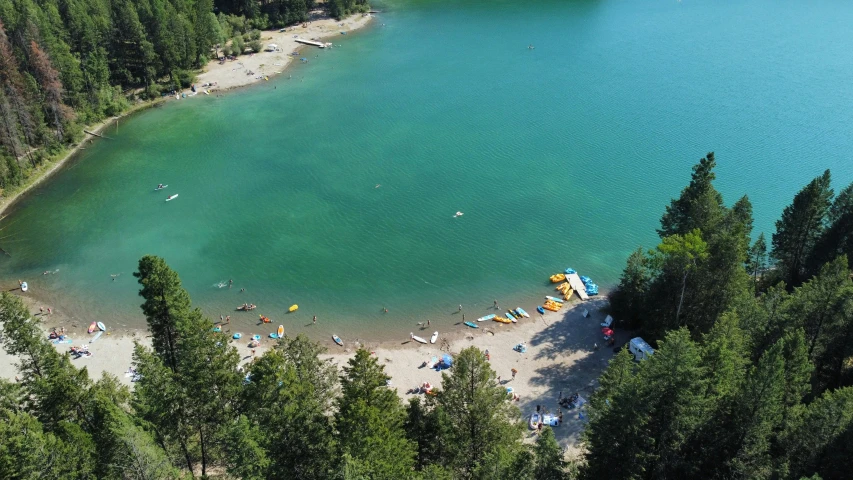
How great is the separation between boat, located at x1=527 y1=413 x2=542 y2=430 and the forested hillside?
71073 mm

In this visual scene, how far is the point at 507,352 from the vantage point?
5269 centimetres

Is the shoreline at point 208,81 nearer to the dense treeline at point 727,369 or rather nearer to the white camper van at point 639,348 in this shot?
the white camper van at point 639,348

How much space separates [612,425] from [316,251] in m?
43.9

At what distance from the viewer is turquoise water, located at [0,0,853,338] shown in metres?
63.7

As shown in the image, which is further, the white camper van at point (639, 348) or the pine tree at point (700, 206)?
the pine tree at point (700, 206)

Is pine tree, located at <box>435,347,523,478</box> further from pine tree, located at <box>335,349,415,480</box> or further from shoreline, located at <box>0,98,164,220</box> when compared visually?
shoreline, located at <box>0,98,164,220</box>

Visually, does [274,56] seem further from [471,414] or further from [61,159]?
[471,414]

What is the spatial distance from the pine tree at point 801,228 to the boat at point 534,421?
87.5ft

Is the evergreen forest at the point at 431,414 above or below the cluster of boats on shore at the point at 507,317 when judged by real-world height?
above

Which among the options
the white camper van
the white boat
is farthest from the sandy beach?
the white camper van

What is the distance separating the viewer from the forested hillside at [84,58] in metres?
81.1

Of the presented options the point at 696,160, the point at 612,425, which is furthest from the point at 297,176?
the point at 612,425

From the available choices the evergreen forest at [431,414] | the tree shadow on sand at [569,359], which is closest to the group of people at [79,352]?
the evergreen forest at [431,414]


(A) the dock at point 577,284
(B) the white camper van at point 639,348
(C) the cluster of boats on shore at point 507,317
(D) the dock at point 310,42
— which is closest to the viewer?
(B) the white camper van at point 639,348
